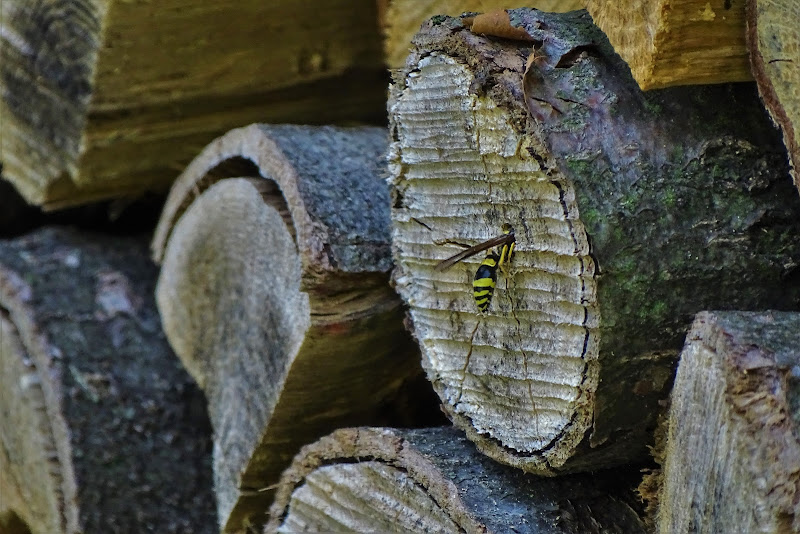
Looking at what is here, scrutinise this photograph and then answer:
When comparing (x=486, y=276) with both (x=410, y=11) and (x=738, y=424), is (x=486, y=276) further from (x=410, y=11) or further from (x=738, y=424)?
(x=410, y=11)

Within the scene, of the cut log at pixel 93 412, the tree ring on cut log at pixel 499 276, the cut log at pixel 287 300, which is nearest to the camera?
the tree ring on cut log at pixel 499 276

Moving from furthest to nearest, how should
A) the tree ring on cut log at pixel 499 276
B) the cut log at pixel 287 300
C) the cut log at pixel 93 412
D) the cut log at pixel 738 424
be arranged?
the cut log at pixel 93 412
the cut log at pixel 287 300
the tree ring on cut log at pixel 499 276
the cut log at pixel 738 424

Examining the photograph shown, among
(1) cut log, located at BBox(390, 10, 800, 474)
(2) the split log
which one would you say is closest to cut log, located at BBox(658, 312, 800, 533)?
(1) cut log, located at BBox(390, 10, 800, 474)

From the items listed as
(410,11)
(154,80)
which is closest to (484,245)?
(410,11)

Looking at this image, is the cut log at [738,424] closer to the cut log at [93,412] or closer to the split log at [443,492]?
the split log at [443,492]

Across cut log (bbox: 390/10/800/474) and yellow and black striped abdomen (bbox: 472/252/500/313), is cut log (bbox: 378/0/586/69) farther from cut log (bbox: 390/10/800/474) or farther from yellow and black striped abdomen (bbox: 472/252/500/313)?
yellow and black striped abdomen (bbox: 472/252/500/313)

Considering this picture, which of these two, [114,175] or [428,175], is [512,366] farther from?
[114,175]

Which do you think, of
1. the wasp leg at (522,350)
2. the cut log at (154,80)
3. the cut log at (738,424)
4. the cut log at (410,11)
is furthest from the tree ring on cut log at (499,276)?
the cut log at (154,80)
